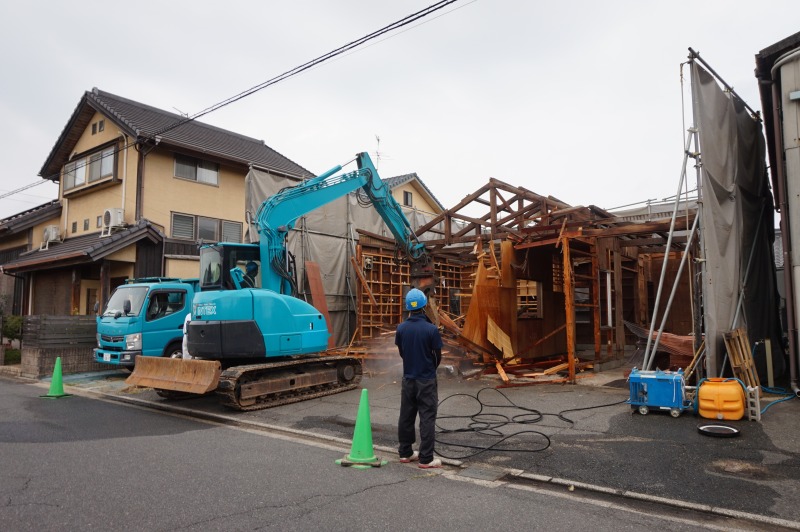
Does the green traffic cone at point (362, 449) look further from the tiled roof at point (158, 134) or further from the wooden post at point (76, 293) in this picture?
the wooden post at point (76, 293)

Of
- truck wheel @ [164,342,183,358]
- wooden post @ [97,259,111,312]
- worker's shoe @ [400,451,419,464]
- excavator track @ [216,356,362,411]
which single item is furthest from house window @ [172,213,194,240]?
worker's shoe @ [400,451,419,464]

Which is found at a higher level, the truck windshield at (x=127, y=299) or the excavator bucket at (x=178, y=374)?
the truck windshield at (x=127, y=299)

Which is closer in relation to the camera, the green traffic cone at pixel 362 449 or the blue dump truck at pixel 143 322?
the green traffic cone at pixel 362 449

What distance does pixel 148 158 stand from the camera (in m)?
17.6

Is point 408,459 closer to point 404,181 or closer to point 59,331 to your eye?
point 59,331

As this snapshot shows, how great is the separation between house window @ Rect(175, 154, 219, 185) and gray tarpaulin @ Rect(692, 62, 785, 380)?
16.0 meters

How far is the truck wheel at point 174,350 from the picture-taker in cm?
1323

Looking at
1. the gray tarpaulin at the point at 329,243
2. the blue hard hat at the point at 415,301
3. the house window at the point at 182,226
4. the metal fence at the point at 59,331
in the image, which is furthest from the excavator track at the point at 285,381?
the house window at the point at 182,226

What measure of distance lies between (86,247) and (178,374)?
30.4ft

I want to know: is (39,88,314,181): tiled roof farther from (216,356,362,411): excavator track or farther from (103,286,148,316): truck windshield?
(216,356,362,411): excavator track

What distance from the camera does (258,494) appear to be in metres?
A: 4.68

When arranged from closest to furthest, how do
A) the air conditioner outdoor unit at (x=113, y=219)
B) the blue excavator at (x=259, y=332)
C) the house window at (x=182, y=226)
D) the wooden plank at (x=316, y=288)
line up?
Result: the blue excavator at (x=259, y=332)
the wooden plank at (x=316, y=288)
the air conditioner outdoor unit at (x=113, y=219)
the house window at (x=182, y=226)

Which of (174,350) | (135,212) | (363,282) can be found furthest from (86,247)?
(363,282)

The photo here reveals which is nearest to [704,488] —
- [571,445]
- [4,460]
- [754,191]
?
[571,445]
